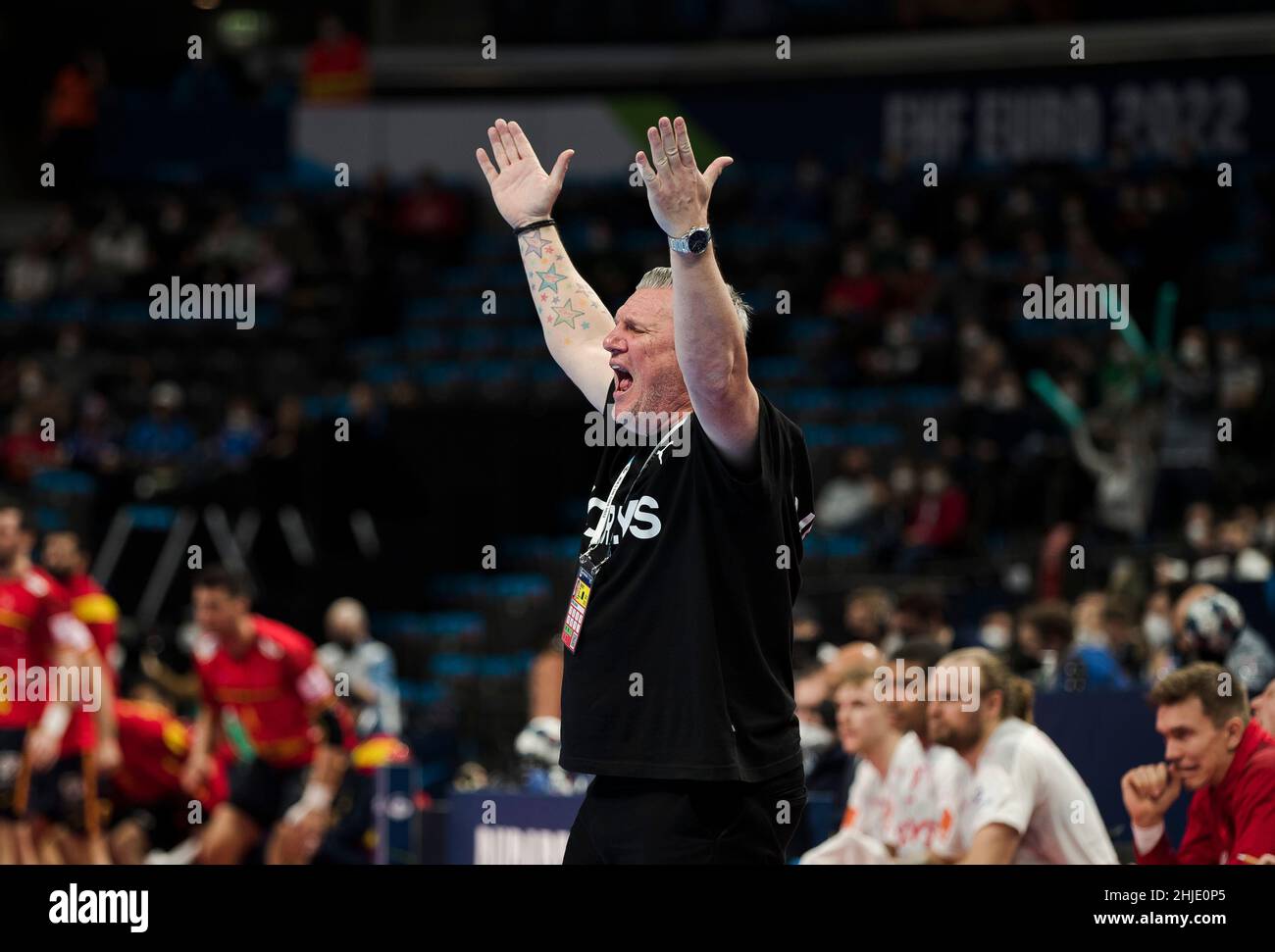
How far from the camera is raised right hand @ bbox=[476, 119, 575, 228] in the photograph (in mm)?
4605

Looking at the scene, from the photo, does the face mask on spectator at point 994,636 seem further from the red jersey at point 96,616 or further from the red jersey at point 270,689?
the red jersey at point 96,616

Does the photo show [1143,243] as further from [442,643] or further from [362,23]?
[362,23]

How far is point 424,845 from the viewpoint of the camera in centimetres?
778

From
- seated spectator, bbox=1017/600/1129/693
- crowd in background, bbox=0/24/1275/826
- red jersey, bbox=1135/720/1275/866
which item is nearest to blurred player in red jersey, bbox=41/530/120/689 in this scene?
crowd in background, bbox=0/24/1275/826

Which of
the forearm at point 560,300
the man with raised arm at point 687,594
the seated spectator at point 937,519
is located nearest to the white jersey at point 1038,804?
the man with raised arm at point 687,594

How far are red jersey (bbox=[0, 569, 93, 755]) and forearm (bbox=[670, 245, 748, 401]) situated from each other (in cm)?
638

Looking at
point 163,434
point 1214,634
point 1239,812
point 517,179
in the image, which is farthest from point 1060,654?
point 163,434

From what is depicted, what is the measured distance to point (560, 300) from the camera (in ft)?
15.1

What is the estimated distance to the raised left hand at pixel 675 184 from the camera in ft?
11.7

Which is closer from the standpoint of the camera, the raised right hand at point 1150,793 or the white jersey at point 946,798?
the raised right hand at point 1150,793

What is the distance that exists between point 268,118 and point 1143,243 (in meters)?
9.83

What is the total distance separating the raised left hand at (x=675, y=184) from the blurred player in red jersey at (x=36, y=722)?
642 centimetres

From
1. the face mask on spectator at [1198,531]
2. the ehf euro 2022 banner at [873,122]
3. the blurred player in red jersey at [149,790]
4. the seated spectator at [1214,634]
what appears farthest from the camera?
the ehf euro 2022 banner at [873,122]

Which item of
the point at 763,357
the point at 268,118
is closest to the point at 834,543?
the point at 763,357
